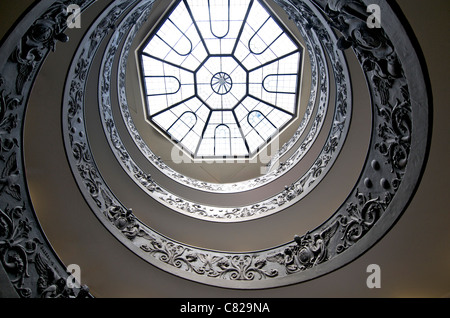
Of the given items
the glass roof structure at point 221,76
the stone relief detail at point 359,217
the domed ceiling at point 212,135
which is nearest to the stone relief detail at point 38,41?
the domed ceiling at point 212,135

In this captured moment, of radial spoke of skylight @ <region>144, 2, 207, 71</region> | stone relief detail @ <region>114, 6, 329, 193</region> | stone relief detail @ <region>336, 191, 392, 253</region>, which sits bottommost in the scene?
stone relief detail @ <region>336, 191, 392, 253</region>

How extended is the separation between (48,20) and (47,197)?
408cm

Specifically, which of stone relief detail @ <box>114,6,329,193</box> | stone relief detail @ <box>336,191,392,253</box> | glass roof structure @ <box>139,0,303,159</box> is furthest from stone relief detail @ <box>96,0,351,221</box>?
glass roof structure @ <box>139,0,303,159</box>

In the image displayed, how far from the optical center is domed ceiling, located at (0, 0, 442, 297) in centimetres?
437

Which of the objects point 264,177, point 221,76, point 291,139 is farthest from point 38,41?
point 291,139

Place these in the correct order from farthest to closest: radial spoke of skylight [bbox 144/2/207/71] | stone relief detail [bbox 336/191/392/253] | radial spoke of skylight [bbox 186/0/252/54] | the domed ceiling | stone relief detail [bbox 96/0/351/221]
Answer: radial spoke of skylight [bbox 144/2/207/71] < radial spoke of skylight [bbox 186/0/252/54] < stone relief detail [bbox 96/0/351/221] < stone relief detail [bbox 336/191/392/253] < the domed ceiling

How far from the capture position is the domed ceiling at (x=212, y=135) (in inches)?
172

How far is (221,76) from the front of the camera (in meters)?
11.7

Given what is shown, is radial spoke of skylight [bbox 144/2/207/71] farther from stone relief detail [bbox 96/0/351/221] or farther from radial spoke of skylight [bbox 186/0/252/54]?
stone relief detail [bbox 96/0/351/221]

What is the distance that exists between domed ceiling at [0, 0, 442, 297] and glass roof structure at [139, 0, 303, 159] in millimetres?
49

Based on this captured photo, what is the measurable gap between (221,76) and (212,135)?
258 cm

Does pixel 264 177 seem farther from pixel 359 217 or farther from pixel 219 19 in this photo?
pixel 219 19
